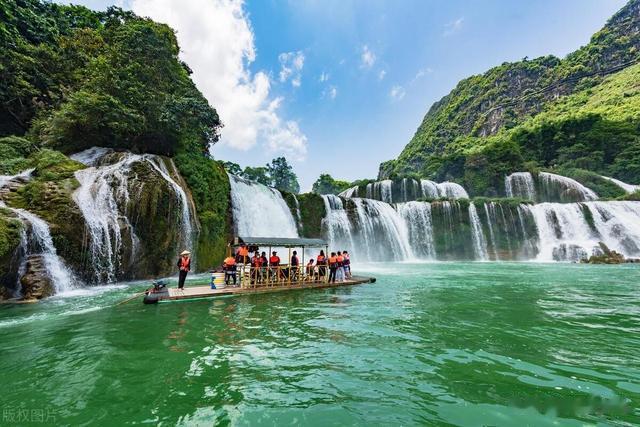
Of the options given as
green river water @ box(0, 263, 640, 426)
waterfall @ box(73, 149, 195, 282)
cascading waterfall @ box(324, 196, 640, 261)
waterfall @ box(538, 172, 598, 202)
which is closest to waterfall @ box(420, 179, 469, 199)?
cascading waterfall @ box(324, 196, 640, 261)

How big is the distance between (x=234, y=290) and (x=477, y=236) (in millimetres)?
30950

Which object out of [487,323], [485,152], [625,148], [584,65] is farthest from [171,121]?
[584,65]

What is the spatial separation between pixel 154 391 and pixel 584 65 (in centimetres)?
10764

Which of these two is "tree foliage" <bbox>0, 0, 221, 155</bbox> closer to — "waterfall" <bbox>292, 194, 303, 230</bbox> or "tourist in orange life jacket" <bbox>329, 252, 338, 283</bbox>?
"waterfall" <bbox>292, 194, 303, 230</bbox>

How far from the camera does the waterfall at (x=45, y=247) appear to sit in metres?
11.1

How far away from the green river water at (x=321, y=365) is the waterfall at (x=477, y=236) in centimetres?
2673

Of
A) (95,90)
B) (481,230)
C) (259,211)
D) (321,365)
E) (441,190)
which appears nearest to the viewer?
(321,365)

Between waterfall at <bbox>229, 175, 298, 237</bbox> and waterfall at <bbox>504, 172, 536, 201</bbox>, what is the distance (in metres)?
34.3

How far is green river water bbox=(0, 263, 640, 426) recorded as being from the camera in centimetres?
356

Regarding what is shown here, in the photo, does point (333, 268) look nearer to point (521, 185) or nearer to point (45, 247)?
point (45, 247)

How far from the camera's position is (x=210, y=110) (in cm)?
2362

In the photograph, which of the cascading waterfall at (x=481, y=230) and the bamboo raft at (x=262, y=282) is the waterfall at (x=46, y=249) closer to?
the bamboo raft at (x=262, y=282)

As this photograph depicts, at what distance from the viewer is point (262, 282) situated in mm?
12711

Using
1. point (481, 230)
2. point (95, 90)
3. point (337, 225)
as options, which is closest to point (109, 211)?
point (95, 90)
